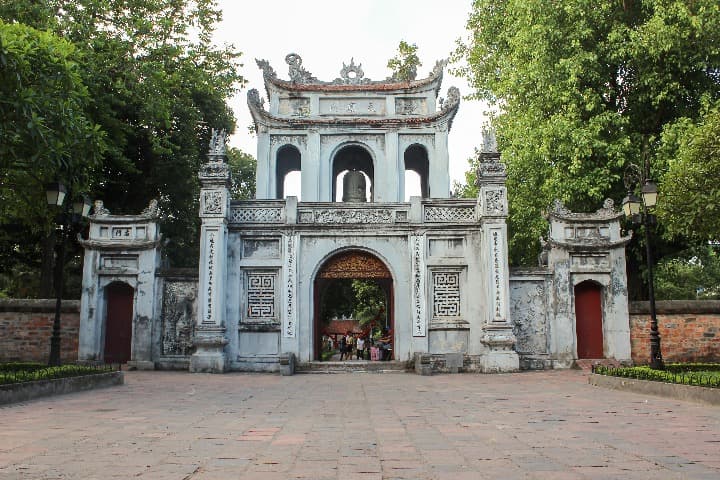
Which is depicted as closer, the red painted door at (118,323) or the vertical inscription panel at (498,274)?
the vertical inscription panel at (498,274)

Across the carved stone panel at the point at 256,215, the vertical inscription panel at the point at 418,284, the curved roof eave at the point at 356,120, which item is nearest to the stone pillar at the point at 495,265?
the vertical inscription panel at the point at 418,284

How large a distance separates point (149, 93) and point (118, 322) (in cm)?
769

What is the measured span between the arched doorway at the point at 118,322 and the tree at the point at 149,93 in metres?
2.96

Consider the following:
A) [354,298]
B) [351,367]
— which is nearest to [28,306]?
[351,367]

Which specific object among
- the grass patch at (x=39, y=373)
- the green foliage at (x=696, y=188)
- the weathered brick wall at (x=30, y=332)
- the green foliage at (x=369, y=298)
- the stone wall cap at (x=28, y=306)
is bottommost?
the grass patch at (x=39, y=373)

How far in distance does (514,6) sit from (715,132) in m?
9.26

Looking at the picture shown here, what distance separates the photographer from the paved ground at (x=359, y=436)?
15.5 ft

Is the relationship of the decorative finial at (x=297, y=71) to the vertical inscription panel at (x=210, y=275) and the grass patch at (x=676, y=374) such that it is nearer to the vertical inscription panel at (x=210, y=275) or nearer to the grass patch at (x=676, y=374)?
the vertical inscription panel at (x=210, y=275)

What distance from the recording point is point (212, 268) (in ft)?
53.8

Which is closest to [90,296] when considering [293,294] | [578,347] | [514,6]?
[293,294]

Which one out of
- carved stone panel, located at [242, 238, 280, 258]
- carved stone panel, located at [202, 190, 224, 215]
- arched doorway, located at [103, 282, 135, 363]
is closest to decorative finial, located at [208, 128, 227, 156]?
carved stone panel, located at [202, 190, 224, 215]

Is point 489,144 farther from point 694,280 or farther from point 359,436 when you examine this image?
point 694,280

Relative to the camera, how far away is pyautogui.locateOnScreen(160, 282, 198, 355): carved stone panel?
16.8m

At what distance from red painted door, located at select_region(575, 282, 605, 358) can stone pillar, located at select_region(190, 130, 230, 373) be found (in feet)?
31.9
